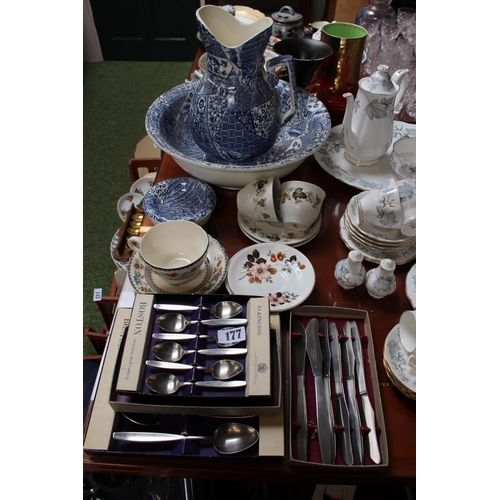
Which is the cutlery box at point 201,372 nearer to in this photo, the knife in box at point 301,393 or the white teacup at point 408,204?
the knife in box at point 301,393

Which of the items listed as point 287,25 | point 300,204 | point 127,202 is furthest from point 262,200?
point 287,25

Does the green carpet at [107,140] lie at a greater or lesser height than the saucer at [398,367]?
lesser

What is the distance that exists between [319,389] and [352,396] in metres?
0.05

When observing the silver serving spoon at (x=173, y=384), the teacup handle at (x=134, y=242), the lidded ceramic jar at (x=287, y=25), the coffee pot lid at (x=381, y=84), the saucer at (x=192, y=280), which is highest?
the lidded ceramic jar at (x=287, y=25)

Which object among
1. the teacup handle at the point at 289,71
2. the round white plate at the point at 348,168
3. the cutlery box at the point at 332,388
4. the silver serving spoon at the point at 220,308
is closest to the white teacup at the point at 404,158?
the round white plate at the point at 348,168

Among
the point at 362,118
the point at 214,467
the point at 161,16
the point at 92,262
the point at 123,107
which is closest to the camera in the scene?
the point at 214,467

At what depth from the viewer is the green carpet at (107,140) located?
156 cm

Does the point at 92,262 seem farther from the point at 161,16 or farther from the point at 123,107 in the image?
the point at 161,16

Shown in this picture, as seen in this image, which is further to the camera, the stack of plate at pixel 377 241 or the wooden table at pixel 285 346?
the stack of plate at pixel 377 241

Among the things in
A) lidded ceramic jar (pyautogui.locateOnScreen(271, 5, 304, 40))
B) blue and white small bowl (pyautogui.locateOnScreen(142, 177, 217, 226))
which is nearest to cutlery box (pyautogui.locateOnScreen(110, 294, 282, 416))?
blue and white small bowl (pyautogui.locateOnScreen(142, 177, 217, 226))

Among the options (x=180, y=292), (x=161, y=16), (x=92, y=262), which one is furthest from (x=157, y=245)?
(x=161, y=16)

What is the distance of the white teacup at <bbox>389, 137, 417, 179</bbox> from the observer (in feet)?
2.68

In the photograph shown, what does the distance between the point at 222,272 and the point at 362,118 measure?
1.41 ft

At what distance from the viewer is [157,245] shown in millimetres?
685
